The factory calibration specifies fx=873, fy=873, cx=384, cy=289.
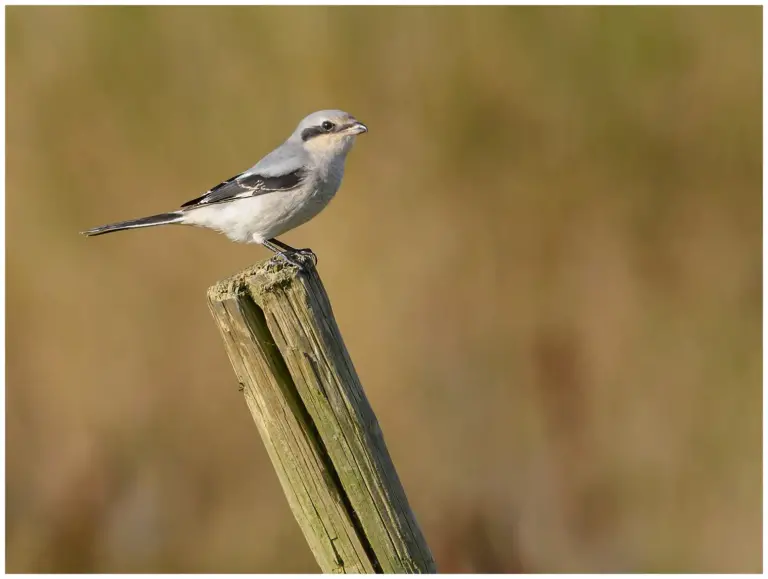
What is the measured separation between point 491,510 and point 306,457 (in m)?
3.26

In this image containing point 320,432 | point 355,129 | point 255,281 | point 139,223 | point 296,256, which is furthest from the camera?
point 355,129

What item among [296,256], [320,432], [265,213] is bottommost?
[320,432]

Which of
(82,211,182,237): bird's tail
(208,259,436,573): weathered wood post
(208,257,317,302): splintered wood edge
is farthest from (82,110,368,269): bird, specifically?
(208,259,436,573): weathered wood post

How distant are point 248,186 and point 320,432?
1.90 m

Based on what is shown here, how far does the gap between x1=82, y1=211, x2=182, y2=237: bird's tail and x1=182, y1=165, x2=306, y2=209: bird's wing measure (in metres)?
0.08

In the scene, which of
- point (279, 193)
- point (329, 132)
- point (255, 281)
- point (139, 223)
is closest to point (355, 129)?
point (329, 132)

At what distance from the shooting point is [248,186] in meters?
4.07

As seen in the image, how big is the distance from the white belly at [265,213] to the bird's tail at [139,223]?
133 millimetres

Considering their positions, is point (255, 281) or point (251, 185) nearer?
point (255, 281)

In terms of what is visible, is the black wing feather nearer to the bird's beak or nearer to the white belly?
the white belly

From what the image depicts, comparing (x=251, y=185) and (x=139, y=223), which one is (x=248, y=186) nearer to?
(x=251, y=185)

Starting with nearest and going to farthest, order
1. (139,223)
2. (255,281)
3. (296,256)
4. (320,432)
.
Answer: (320,432), (255,281), (296,256), (139,223)

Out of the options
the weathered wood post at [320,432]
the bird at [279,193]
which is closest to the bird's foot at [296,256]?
the bird at [279,193]

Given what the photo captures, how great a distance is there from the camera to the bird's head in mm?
4195
